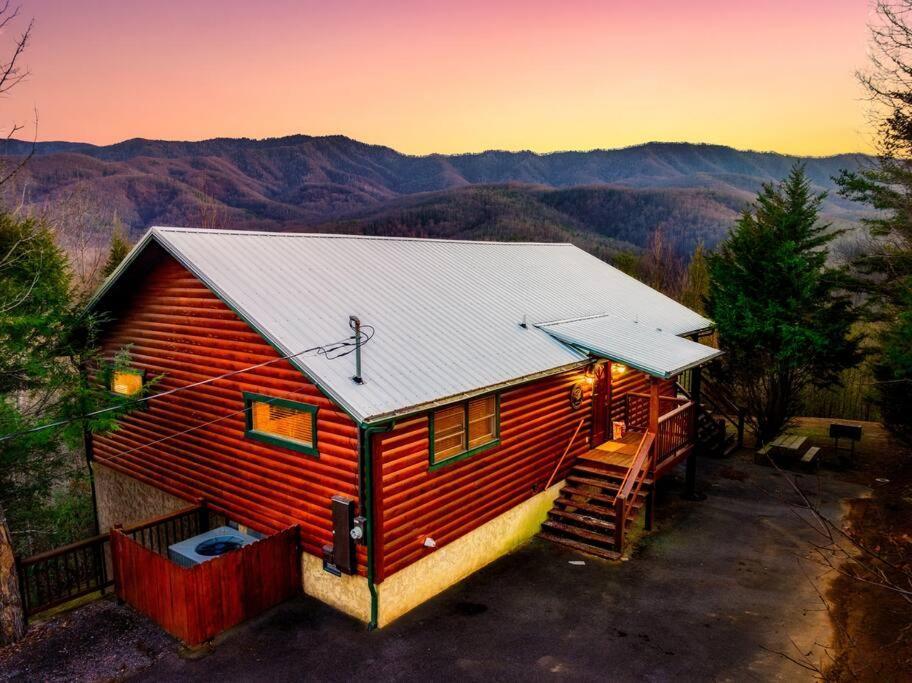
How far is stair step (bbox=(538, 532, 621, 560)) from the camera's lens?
11.5m

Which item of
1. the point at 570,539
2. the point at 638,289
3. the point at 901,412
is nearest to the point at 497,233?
the point at 638,289

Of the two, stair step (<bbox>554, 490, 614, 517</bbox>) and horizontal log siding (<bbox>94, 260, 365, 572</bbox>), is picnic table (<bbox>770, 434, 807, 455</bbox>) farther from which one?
horizontal log siding (<bbox>94, 260, 365, 572</bbox>)

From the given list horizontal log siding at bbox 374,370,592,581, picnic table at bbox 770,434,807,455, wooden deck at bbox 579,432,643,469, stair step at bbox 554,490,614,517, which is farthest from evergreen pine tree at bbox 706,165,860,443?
stair step at bbox 554,490,614,517

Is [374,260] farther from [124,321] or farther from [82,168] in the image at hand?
[82,168]

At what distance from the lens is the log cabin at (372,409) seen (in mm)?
9289

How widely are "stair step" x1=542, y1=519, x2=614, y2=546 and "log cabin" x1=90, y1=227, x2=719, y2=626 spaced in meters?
0.06

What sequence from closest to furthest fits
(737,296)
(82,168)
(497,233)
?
(737,296)
(497,233)
(82,168)

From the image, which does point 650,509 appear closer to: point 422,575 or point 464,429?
point 464,429

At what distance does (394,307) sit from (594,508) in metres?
6.16

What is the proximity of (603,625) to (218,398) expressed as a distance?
8108 mm

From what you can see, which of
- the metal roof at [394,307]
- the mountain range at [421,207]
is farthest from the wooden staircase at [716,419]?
the mountain range at [421,207]

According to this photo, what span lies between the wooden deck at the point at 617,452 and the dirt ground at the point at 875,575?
4498mm

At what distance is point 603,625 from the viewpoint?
9352 mm

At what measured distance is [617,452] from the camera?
46.7 feet
